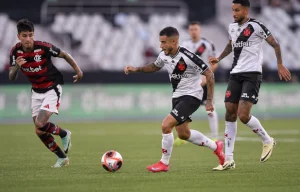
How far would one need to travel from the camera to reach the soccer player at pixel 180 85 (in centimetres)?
1010

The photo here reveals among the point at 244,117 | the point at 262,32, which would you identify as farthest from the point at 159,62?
the point at 262,32

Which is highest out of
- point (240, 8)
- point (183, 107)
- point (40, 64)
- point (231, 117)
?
point (240, 8)

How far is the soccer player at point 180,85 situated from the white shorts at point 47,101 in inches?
66.6

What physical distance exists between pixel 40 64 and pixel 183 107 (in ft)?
8.41

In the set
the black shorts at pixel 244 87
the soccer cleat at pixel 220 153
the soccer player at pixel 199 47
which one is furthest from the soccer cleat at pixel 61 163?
the soccer player at pixel 199 47

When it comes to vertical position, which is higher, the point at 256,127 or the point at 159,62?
the point at 159,62

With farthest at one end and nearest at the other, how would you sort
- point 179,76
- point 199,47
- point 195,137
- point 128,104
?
point 128,104, point 199,47, point 195,137, point 179,76

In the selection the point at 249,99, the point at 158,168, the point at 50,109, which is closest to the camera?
the point at 158,168

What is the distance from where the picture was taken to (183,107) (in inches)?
400

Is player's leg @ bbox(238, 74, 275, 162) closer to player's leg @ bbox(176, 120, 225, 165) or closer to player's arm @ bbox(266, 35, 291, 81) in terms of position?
player's arm @ bbox(266, 35, 291, 81)

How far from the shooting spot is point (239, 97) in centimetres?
1081

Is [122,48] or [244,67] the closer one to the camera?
[244,67]

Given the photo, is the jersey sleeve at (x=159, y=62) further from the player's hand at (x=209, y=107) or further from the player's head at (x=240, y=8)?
the player's head at (x=240, y=8)

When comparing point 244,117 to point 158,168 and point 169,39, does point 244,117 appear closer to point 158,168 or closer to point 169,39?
point 158,168
